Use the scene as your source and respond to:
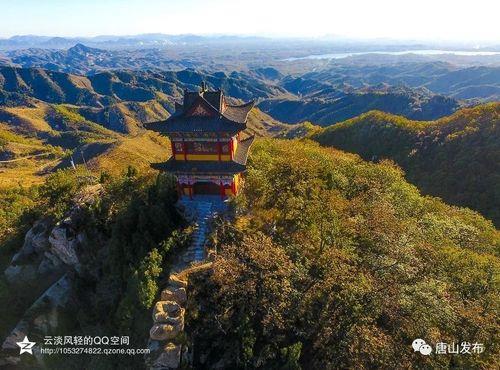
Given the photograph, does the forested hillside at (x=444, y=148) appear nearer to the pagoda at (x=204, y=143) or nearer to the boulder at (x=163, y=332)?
the pagoda at (x=204, y=143)

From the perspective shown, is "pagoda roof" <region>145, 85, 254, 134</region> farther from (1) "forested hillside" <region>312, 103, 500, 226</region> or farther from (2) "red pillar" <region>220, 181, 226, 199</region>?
(1) "forested hillside" <region>312, 103, 500, 226</region>

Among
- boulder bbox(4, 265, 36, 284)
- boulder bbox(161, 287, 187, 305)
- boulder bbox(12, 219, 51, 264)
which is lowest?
boulder bbox(4, 265, 36, 284)

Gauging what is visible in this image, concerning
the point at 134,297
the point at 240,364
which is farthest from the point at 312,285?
the point at 134,297

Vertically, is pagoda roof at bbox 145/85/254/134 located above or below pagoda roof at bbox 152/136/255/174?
above

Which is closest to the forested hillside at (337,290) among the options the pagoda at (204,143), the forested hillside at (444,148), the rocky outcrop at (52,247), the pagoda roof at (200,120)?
the pagoda at (204,143)

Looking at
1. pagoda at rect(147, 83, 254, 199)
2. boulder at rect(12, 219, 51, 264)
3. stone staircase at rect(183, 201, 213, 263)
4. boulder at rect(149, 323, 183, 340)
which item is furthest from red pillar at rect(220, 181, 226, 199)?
boulder at rect(12, 219, 51, 264)

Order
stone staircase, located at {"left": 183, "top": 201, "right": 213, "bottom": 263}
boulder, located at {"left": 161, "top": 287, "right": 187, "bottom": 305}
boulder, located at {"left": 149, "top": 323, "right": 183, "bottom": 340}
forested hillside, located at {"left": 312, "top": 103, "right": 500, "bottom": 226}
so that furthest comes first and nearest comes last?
forested hillside, located at {"left": 312, "top": 103, "right": 500, "bottom": 226} → stone staircase, located at {"left": 183, "top": 201, "right": 213, "bottom": 263} → boulder, located at {"left": 161, "top": 287, "right": 187, "bottom": 305} → boulder, located at {"left": 149, "top": 323, "right": 183, "bottom": 340}

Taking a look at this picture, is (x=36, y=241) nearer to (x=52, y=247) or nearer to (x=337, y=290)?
(x=52, y=247)
